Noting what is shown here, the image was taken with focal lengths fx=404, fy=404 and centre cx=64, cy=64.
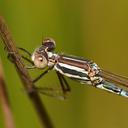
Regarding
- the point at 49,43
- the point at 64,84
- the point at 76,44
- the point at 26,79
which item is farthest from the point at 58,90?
the point at 26,79

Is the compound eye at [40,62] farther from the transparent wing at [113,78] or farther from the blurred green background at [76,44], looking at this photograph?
the transparent wing at [113,78]

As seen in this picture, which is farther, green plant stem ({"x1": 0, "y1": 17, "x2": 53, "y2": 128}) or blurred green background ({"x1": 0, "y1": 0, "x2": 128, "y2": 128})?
blurred green background ({"x1": 0, "y1": 0, "x2": 128, "y2": 128})

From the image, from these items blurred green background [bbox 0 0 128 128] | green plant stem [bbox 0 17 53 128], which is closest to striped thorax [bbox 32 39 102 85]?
blurred green background [bbox 0 0 128 128]

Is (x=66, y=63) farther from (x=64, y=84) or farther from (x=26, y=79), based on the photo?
(x=26, y=79)

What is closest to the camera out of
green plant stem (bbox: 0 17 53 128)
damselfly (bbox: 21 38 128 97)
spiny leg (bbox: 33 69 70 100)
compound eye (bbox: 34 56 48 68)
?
green plant stem (bbox: 0 17 53 128)

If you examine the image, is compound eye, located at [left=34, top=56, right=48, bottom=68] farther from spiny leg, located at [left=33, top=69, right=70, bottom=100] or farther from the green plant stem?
the green plant stem

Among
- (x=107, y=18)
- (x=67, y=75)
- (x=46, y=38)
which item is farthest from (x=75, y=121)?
(x=107, y=18)
